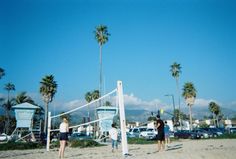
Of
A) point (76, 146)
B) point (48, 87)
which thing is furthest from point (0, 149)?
point (48, 87)

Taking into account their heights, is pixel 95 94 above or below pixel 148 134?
above

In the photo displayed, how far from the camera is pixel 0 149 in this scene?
1656 centimetres

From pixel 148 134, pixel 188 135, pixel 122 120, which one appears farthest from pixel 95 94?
pixel 122 120

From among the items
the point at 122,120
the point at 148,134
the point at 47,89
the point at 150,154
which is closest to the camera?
the point at 122,120

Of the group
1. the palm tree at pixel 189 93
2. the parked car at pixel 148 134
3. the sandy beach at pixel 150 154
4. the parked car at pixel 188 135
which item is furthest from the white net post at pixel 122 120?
the palm tree at pixel 189 93

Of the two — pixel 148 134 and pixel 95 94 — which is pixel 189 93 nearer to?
pixel 95 94

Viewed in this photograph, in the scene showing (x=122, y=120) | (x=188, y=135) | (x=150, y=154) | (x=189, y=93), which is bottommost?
(x=188, y=135)

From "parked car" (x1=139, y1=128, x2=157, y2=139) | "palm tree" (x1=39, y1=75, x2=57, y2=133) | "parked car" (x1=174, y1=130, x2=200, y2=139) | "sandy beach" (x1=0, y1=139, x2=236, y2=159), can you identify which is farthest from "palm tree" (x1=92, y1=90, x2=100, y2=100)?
"sandy beach" (x1=0, y1=139, x2=236, y2=159)

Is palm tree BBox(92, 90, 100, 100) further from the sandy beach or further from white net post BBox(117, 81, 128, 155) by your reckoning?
white net post BBox(117, 81, 128, 155)

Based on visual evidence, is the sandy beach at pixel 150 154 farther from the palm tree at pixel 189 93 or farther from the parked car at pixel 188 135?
the palm tree at pixel 189 93

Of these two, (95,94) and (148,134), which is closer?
(148,134)

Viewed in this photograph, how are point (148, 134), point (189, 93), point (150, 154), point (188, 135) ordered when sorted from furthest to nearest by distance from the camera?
1. point (189, 93)
2. point (188, 135)
3. point (148, 134)
4. point (150, 154)

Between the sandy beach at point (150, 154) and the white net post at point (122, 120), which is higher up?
the white net post at point (122, 120)

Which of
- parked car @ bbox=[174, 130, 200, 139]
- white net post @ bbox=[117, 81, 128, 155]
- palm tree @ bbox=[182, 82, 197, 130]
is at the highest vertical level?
palm tree @ bbox=[182, 82, 197, 130]
